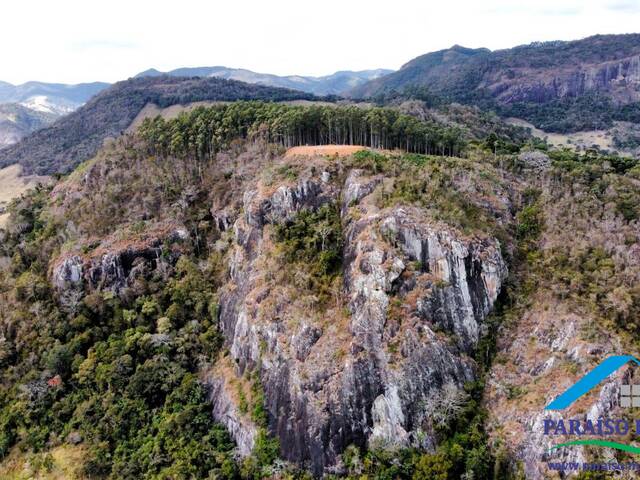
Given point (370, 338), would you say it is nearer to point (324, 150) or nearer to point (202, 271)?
point (202, 271)

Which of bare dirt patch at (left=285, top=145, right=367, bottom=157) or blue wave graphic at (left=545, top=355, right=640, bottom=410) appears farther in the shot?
bare dirt patch at (left=285, top=145, right=367, bottom=157)

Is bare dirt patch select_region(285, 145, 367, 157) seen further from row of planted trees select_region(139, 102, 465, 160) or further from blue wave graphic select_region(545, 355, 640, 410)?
blue wave graphic select_region(545, 355, 640, 410)


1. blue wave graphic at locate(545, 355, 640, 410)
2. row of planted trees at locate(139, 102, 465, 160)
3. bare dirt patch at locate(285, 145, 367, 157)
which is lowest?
blue wave graphic at locate(545, 355, 640, 410)

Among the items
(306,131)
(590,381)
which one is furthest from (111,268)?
(590,381)

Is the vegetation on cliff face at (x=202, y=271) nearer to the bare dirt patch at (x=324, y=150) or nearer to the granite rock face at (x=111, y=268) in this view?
the granite rock face at (x=111, y=268)

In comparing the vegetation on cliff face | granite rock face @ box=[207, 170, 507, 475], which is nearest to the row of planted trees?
the vegetation on cliff face

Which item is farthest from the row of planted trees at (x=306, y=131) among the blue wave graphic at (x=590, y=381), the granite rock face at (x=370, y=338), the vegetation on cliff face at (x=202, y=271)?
the blue wave graphic at (x=590, y=381)

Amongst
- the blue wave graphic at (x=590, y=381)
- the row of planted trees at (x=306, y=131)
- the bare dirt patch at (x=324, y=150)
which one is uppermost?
the row of planted trees at (x=306, y=131)
